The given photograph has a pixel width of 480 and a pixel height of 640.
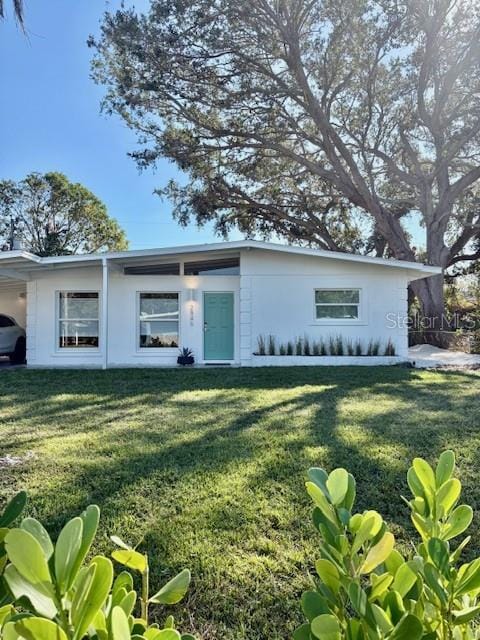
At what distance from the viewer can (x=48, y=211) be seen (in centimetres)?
2958

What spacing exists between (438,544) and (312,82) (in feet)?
63.1

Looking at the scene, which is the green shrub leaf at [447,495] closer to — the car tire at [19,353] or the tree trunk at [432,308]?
the car tire at [19,353]

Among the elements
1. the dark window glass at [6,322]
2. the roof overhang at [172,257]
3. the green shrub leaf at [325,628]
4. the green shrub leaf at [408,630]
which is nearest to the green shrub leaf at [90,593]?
the green shrub leaf at [325,628]

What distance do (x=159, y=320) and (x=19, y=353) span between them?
17.0ft

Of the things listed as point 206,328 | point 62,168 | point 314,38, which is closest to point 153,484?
point 206,328

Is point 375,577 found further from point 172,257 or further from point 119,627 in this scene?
point 172,257

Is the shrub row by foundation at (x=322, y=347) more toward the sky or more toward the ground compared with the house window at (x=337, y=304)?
more toward the ground

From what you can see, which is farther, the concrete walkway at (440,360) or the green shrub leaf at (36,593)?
the concrete walkway at (440,360)

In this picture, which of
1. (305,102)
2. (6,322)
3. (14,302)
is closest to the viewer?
(6,322)

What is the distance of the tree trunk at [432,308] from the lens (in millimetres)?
18062

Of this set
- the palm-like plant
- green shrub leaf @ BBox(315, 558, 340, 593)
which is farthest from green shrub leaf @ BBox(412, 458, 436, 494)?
the palm-like plant

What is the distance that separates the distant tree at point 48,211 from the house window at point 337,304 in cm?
2177

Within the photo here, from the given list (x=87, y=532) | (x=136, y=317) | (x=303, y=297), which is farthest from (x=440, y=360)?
(x=87, y=532)

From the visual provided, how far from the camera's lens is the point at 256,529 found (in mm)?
2906
